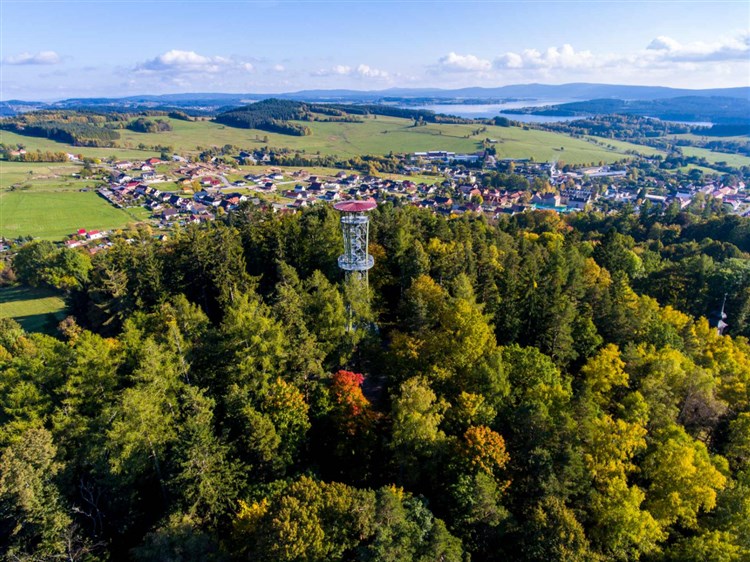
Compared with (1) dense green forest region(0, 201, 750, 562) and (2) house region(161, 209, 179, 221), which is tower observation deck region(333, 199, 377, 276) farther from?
(2) house region(161, 209, 179, 221)

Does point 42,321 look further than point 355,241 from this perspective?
Yes

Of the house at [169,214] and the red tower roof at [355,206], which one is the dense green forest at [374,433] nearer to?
the red tower roof at [355,206]

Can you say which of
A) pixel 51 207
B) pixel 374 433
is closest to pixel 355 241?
pixel 374 433

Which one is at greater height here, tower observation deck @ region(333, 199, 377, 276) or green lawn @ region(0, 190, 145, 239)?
tower observation deck @ region(333, 199, 377, 276)

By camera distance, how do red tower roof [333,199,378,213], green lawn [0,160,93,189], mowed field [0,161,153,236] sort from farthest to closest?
green lawn [0,160,93,189] < mowed field [0,161,153,236] < red tower roof [333,199,378,213]

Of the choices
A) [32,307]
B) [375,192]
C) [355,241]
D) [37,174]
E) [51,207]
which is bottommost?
[32,307]

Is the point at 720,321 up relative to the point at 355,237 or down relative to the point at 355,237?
down

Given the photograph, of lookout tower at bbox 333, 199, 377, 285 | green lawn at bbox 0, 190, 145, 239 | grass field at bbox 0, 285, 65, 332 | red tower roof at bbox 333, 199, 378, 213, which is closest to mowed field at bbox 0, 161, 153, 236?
green lawn at bbox 0, 190, 145, 239

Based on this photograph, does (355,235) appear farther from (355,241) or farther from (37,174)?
(37,174)
